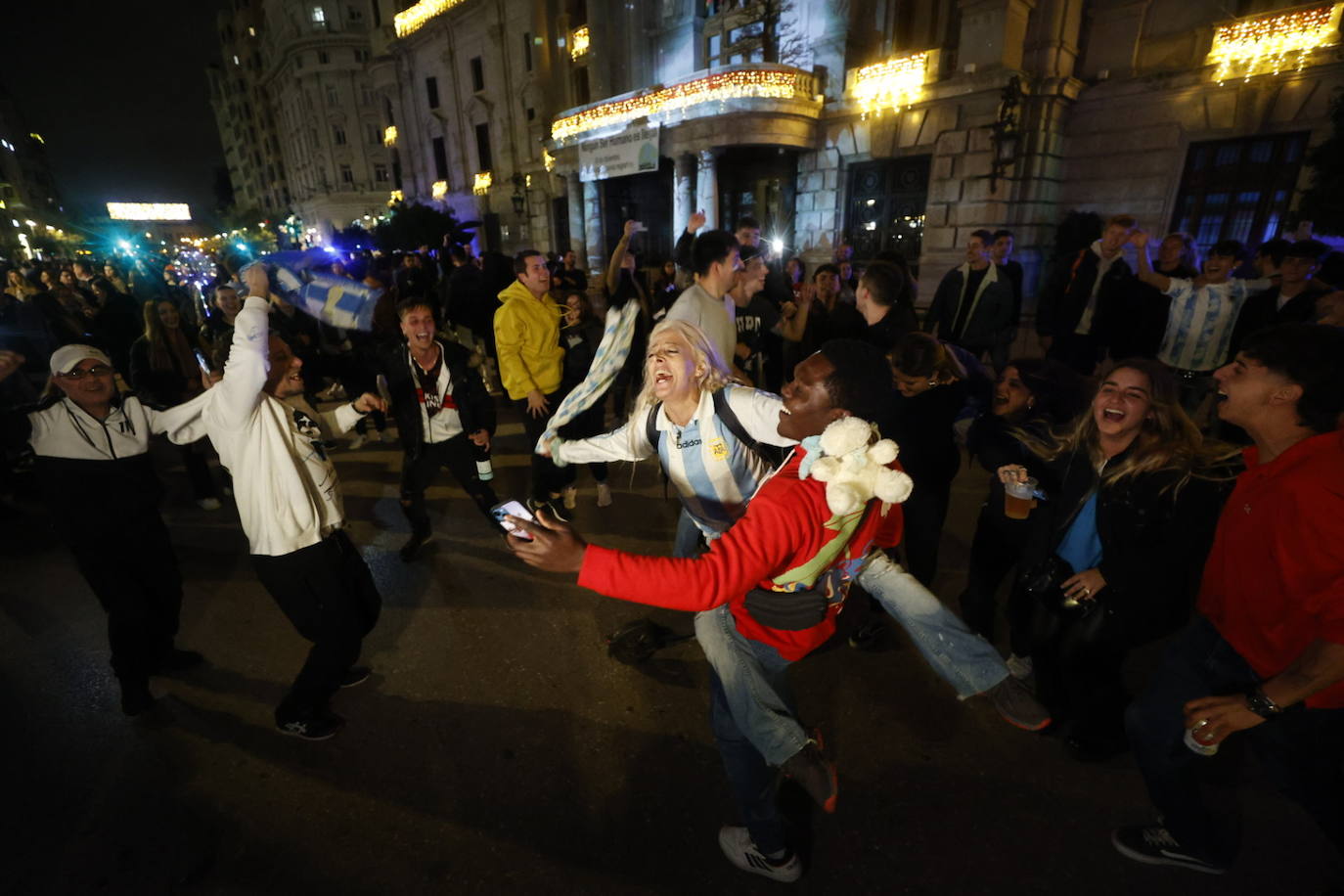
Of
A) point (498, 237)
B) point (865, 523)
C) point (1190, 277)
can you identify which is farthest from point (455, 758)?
point (498, 237)

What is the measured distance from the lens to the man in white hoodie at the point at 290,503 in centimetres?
257

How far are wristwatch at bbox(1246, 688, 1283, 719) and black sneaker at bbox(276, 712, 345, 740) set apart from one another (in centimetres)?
387

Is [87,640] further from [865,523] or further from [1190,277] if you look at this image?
[1190,277]

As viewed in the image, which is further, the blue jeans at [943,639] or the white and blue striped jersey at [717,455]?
the white and blue striped jersey at [717,455]

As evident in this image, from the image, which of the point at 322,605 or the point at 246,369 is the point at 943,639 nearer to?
the point at 322,605

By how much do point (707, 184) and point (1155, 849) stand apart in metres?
16.7

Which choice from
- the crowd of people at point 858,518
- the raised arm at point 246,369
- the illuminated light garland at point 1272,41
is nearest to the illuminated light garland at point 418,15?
the illuminated light garland at point 1272,41

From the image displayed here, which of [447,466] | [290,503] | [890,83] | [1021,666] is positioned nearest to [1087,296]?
[1021,666]

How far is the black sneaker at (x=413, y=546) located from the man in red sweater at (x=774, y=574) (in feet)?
11.6

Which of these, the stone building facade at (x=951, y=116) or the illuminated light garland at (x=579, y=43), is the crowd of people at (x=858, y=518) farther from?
the illuminated light garland at (x=579, y=43)

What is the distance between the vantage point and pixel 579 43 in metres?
27.0

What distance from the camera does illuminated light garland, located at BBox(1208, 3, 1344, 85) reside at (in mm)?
9539

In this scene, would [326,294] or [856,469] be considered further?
[326,294]

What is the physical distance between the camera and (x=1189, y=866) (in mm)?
2266
